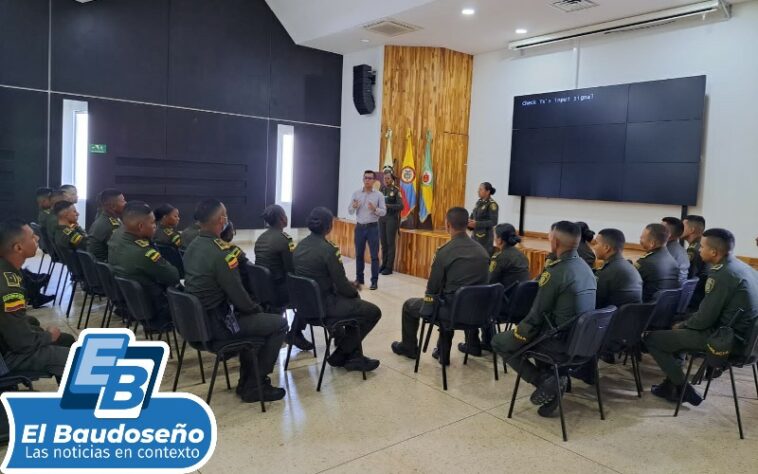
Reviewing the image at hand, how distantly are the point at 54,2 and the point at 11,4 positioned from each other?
0.56 metres

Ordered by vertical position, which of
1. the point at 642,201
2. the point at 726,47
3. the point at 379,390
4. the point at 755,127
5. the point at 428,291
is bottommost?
the point at 379,390

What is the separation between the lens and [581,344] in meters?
3.08

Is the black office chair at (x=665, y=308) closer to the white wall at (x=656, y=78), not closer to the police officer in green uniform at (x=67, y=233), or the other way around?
the white wall at (x=656, y=78)

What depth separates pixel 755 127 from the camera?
22.3ft

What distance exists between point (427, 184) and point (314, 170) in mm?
2587

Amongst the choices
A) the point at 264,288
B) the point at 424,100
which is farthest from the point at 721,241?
the point at 424,100

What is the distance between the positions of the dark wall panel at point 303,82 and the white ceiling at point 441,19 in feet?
0.83

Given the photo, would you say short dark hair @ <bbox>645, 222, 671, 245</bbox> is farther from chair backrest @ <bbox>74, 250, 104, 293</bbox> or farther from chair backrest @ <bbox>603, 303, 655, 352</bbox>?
chair backrest @ <bbox>74, 250, 104, 293</bbox>

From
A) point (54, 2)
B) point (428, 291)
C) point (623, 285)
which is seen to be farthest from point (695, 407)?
point (54, 2)

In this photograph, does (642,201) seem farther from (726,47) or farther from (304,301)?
(304,301)

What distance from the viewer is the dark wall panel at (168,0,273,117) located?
9.34 m

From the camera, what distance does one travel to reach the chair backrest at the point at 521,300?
418 centimetres

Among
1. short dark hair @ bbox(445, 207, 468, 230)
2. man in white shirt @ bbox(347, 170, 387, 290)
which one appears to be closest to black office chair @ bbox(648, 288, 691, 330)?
short dark hair @ bbox(445, 207, 468, 230)

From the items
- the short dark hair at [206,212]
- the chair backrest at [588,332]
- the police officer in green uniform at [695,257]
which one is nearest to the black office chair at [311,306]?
the short dark hair at [206,212]
